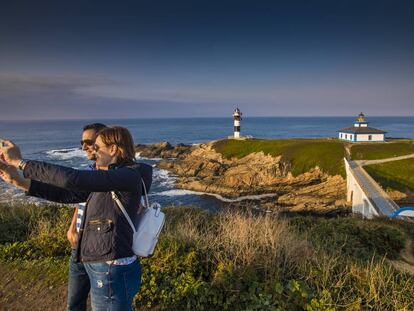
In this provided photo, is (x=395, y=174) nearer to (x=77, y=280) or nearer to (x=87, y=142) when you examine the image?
(x=87, y=142)

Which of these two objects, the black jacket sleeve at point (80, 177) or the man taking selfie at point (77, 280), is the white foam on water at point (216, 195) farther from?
the black jacket sleeve at point (80, 177)

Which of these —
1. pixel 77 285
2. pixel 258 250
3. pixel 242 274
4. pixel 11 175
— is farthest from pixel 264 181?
pixel 11 175

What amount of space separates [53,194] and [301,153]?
130 ft

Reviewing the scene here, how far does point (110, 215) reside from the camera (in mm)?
2369

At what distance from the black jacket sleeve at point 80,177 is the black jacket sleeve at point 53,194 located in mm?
447

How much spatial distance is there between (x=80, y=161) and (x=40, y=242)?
4594cm

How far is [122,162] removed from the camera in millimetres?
2518

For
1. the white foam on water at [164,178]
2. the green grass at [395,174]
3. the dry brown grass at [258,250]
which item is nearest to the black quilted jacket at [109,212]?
the dry brown grass at [258,250]

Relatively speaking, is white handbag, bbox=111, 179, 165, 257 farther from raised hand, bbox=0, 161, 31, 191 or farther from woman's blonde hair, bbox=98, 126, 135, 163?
raised hand, bbox=0, 161, 31, 191

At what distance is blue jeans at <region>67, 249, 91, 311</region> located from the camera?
277 cm

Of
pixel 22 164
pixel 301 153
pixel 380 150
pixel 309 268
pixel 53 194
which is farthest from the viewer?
pixel 301 153

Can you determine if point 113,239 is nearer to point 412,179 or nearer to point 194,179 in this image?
point 412,179

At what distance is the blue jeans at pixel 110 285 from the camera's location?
242 centimetres

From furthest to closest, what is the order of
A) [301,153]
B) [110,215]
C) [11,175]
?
1. [301,153]
2. [110,215]
3. [11,175]
